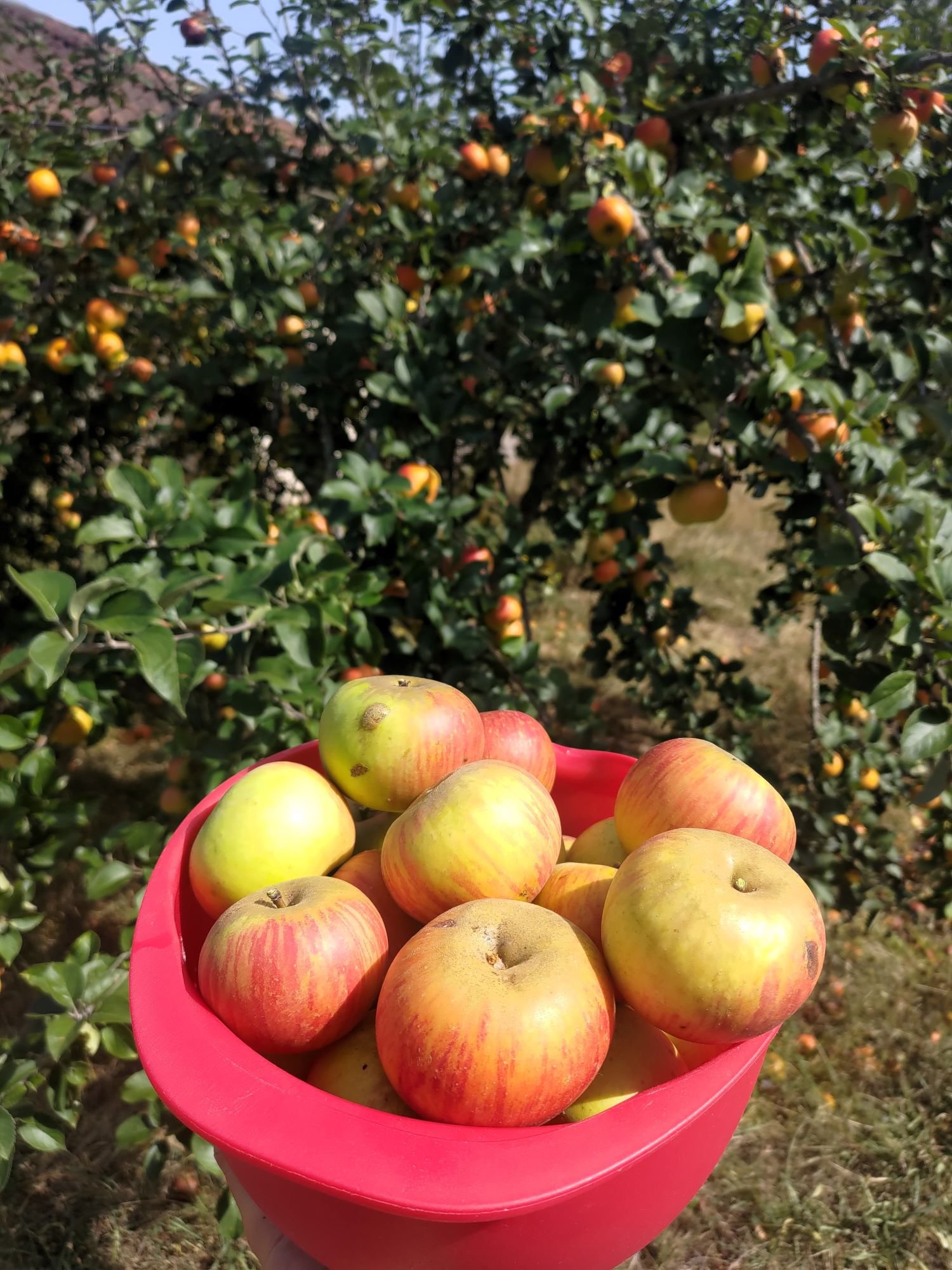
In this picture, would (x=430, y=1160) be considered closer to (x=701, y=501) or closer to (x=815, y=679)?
(x=701, y=501)

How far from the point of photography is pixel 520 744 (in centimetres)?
107

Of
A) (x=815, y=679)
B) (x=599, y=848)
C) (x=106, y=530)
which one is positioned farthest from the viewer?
(x=815, y=679)

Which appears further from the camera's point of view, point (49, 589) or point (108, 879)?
point (108, 879)

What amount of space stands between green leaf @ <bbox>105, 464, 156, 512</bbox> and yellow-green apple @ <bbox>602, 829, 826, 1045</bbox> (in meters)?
1.14

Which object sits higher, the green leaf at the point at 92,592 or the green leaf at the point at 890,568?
the green leaf at the point at 890,568

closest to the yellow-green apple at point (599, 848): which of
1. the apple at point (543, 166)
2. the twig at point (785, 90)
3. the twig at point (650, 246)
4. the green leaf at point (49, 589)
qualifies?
the green leaf at point (49, 589)

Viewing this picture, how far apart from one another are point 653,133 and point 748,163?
286mm

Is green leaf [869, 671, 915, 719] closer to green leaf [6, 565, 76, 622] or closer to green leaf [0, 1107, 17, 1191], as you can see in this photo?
green leaf [6, 565, 76, 622]

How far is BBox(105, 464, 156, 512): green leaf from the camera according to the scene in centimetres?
146

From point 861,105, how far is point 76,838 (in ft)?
7.48

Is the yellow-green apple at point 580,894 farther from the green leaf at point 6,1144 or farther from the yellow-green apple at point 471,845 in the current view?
the green leaf at point 6,1144

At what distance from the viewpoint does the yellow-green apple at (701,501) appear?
1896 mm

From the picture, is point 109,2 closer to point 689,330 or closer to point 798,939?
point 689,330

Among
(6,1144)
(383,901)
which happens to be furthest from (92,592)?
(6,1144)
